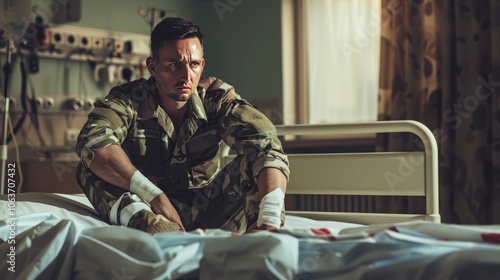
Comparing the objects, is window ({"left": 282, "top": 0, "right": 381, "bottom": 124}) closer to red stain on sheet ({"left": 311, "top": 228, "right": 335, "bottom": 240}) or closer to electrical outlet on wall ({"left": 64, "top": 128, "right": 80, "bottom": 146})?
electrical outlet on wall ({"left": 64, "top": 128, "right": 80, "bottom": 146})

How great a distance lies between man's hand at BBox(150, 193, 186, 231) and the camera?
193cm

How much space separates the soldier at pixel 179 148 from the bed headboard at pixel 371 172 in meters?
0.37

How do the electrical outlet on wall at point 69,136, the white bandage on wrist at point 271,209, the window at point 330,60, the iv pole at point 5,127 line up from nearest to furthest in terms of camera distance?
the white bandage on wrist at point 271,209
the iv pole at point 5,127
the window at point 330,60
the electrical outlet on wall at point 69,136

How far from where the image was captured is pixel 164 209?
6.38 ft

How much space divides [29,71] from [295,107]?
1.62 meters

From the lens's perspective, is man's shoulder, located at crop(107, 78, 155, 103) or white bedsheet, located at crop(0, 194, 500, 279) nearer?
white bedsheet, located at crop(0, 194, 500, 279)

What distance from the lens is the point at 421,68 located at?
12.6 ft

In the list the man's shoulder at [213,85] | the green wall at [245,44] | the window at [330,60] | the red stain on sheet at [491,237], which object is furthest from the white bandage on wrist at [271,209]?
the green wall at [245,44]

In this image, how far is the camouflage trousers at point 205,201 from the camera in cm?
196

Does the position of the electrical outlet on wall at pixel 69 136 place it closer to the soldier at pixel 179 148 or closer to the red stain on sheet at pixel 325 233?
the soldier at pixel 179 148

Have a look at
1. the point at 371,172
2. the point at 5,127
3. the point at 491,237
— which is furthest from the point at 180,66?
the point at 5,127

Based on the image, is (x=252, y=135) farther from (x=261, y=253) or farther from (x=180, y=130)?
(x=261, y=253)

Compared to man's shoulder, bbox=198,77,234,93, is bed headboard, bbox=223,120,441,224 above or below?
below

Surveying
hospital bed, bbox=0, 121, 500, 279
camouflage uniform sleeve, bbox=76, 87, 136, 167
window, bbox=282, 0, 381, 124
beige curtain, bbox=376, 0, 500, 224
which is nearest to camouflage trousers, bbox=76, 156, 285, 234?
camouflage uniform sleeve, bbox=76, 87, 136, 167
